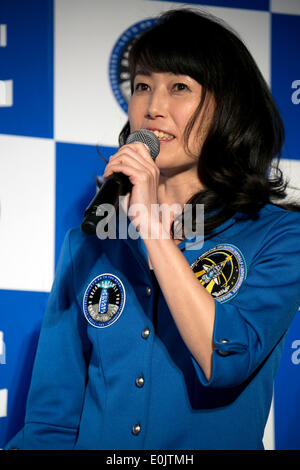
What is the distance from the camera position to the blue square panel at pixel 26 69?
167 centimetres

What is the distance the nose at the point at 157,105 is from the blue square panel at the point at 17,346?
60cm

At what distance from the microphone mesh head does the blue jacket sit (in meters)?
0.20

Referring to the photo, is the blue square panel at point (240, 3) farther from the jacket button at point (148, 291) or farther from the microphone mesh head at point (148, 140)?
the jacket button at point (148, 291)

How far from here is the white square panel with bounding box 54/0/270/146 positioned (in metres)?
1.70

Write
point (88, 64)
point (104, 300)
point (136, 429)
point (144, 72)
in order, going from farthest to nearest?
1. point (88, 64)
2. point (144, 72)
3. point (104, 300)
4. point (136, 429)

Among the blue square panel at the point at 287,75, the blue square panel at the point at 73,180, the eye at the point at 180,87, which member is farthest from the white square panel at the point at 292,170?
the eye at the point at 180,87

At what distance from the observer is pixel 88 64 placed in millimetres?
1726

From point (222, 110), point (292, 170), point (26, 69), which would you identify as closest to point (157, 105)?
point (222, 110)

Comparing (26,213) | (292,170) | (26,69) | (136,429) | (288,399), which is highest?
(26,69)

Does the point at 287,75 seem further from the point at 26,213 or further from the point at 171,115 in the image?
the point at 26,213

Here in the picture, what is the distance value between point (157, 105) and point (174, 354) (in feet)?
1.65

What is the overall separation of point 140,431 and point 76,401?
233 mm

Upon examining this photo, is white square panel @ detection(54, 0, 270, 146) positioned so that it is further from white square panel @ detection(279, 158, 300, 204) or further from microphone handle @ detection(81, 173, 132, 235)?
microphone handle @ detection(81, 173, 132, 235)
